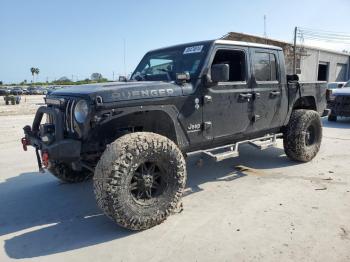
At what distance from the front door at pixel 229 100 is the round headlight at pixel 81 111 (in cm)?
150

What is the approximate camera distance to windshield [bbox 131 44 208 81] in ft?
14.9

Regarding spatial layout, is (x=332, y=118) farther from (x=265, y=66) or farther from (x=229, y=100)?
(x=229, y=100)

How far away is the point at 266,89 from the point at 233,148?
1082mm

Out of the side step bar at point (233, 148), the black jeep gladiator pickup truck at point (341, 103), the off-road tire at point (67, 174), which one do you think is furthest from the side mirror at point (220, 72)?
the black jeep gladiator pickup truck at point (341, 103)

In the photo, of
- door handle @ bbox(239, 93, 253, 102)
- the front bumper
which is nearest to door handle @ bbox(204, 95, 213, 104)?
door handle @ bbox(239, 93, 253, 102)

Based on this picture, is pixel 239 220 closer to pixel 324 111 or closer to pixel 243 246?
pixel 243 246

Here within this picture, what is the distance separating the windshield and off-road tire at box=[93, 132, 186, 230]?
1.19m

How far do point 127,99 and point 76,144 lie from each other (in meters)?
0.69

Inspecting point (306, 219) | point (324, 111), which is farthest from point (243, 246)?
point (324, 111)

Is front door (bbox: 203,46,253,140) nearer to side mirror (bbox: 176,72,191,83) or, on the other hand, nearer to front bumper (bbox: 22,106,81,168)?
side mirror (bbox: 176,72,191,83)

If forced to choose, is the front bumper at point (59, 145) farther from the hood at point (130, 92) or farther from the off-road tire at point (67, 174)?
the off-road tire at point (67, 174)

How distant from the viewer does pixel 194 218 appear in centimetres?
383

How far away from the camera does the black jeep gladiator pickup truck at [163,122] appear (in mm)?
3518

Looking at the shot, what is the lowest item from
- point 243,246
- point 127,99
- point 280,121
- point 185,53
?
point 243,246
